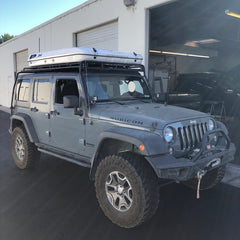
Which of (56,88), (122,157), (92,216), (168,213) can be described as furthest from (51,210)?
(56,88)

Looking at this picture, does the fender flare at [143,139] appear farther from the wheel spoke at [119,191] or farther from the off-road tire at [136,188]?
the wheel spoke at [119,191]

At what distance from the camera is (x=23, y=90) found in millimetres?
5512

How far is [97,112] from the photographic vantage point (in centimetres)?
382

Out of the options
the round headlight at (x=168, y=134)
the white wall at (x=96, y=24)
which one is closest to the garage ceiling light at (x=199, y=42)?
the white wall at (x=96, y=24)

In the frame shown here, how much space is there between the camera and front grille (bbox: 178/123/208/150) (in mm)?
3316

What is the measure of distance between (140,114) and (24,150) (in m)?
2.89

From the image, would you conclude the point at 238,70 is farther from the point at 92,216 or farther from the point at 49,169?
the point at 92,216

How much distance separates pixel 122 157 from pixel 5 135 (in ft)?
24.4

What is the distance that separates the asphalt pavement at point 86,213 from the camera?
315cm

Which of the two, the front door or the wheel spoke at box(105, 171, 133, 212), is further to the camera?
the front door

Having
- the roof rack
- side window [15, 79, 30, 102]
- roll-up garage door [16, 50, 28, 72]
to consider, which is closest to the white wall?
roll-up garage door [16, 50, 28, 72]

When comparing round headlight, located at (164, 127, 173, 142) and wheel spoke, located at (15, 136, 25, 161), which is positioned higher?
round headlight, located at (164, 127, 173, 142)

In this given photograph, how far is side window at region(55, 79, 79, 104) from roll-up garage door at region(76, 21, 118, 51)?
5.01 meters

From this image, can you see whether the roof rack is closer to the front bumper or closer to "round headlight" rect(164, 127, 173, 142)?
"round headlight" rect(164, 127, 173, 142)
